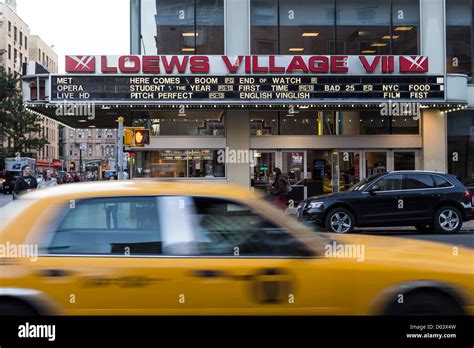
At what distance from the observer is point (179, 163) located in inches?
800

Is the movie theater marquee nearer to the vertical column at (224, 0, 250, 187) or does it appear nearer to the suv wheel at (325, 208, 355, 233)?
the vertical column at (224, 0, 250, 187)

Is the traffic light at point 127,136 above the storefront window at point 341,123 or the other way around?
the other way around

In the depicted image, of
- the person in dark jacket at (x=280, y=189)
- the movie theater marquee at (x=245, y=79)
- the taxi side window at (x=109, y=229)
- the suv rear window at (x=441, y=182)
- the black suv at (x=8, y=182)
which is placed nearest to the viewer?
the taxi side window at (x=109, y=229)

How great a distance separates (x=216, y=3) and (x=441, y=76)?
899 centimetres

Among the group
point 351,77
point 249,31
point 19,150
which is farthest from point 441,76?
point 19,150

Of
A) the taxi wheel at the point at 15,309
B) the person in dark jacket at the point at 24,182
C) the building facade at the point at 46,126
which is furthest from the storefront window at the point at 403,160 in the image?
the building facade at the point at 46,126

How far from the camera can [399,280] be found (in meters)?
4.25

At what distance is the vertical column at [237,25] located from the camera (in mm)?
20434

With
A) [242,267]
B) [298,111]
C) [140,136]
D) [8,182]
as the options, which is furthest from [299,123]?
[8,182]

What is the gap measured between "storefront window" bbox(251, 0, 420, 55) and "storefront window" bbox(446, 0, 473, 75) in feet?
4.16

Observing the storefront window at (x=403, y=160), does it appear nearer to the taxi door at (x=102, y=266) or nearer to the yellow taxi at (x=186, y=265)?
the yellow taxi at (x=186, y=265)

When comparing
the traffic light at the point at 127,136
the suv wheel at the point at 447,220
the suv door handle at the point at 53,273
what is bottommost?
the suv wheel at the point at 447,220

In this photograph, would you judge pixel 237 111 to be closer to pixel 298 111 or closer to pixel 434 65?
pixel 298 111

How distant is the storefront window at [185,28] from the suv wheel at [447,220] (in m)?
10.9
